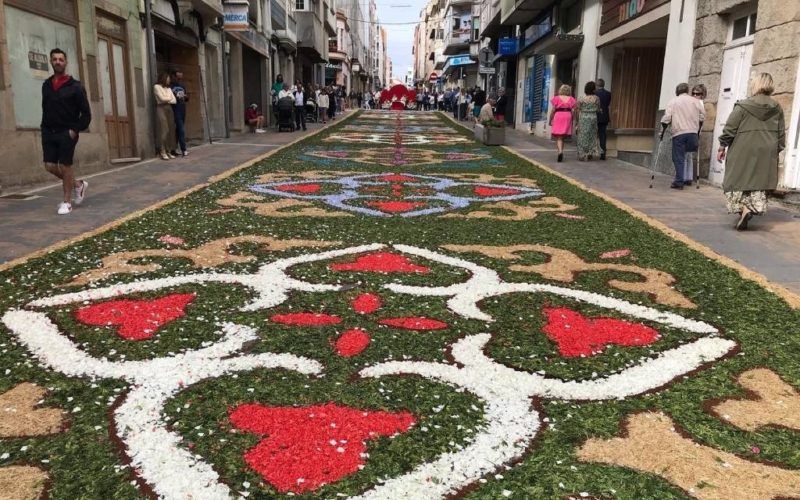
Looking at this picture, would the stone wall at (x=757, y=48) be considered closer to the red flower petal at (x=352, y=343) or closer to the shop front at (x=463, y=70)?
the red flower petal at (x=352, y=343)

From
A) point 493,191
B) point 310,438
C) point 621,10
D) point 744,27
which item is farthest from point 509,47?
point 310,438

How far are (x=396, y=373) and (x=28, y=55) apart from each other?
9648 mm

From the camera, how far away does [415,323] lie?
4.03 metres

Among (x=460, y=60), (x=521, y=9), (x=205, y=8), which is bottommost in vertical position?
(x=205, y=8)

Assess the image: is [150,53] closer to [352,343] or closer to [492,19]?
[352,343]

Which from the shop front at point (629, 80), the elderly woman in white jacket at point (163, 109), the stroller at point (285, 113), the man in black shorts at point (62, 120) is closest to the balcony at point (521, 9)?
the shop front at point (629, 80)

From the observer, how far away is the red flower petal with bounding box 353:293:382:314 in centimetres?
427

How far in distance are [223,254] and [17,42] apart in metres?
6.65

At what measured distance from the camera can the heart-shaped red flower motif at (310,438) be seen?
237 cm

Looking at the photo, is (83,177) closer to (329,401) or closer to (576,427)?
(329,401)

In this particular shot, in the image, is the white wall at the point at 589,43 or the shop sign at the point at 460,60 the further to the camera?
the shop sign at the point at 460,60

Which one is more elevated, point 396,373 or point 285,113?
point 285,113

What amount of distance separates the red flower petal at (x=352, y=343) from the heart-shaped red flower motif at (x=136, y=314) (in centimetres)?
111

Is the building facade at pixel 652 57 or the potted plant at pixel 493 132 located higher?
the building facade at pixel 652 57
